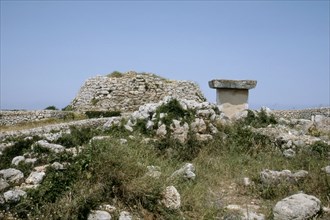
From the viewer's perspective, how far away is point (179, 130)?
9.96 meters

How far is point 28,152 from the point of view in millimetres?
8297

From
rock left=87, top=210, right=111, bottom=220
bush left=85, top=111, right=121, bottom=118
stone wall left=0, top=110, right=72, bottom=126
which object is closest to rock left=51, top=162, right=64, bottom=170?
rock left=87, top=210, right=111, bottom=220

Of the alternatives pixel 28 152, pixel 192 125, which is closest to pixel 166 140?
pixel 192 125

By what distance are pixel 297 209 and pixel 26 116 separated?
17569 millimetres

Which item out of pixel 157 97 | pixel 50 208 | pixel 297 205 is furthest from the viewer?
pixel 157 97

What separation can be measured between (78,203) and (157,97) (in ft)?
60.4

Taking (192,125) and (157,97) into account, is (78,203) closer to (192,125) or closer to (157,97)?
(192,125)

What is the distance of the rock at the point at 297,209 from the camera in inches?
222

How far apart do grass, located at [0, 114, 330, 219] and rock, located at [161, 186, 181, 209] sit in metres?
0.07

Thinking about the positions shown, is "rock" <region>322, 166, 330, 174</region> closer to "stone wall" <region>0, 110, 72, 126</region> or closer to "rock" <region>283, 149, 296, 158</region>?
"rock" <region>283, 149, 296, 158</region>

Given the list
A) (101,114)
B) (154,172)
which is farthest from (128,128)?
(101,114)

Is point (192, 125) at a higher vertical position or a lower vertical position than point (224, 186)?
higher

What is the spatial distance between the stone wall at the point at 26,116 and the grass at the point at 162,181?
Result: 11.4 m

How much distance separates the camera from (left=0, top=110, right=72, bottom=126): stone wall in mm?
20222
